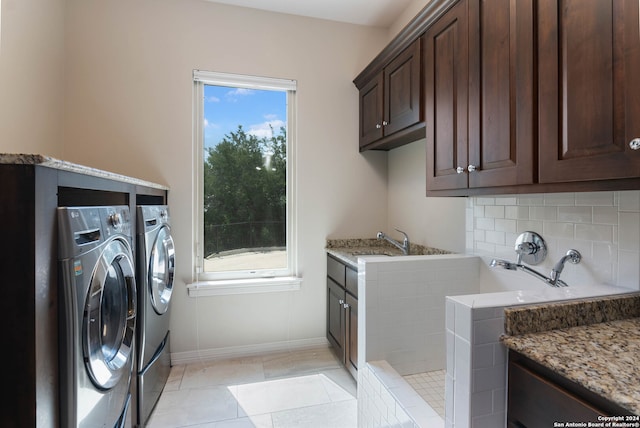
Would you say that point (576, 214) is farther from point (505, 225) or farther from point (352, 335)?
point (352, 335)

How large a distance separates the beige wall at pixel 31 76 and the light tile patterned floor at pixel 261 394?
180 cm

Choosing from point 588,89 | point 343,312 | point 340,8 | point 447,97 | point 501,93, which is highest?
point 340,8

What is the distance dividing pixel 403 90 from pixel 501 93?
0.85 m

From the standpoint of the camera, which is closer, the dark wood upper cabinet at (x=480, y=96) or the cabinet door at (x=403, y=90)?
the dark wood upper cabinet at (x=480, y=96)

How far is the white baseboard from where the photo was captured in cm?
253

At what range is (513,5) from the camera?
1.22m

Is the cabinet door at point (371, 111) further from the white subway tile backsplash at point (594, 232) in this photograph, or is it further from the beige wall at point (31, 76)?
the beige wall at point (31, 76)

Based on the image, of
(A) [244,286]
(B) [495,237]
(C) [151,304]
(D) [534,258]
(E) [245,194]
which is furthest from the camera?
(E) [245,194]

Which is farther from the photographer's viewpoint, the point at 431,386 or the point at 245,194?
the point at 245,194

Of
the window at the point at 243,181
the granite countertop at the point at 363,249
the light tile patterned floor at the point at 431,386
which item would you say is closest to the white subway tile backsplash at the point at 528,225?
the granite countertop at the point at 363,249

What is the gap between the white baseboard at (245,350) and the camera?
99.7 inches

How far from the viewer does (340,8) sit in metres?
2.62

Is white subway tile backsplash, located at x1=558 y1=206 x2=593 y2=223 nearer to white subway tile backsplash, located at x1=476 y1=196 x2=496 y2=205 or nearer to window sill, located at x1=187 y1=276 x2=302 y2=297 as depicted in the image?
white subway tile backsplash, located at x1=476 y1=196 x2=496 y2=205

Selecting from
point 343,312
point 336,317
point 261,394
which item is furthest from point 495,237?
point 261,394
